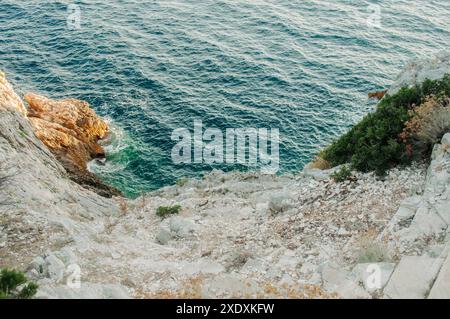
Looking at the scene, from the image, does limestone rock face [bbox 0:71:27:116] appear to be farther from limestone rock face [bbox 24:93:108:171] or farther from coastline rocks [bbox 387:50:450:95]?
coastline rocks [bbox 387:50:450:95]

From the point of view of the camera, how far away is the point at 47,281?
44.6ft

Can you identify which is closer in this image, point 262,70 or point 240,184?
point 240,184

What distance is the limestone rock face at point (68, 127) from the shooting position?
1447 inches

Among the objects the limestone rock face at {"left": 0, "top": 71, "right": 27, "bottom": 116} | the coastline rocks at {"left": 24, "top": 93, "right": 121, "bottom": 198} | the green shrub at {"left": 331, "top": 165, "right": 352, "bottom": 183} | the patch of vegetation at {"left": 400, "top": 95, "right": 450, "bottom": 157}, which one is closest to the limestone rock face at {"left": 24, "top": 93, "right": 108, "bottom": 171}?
the coastline rocks at {"left": 24, "top": 93, "right": 121, "bottom": 198}

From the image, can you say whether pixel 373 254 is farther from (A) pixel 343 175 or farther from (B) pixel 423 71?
(B) pixel 423 71

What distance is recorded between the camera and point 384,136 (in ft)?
63.4

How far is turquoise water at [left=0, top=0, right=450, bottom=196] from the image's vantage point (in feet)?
135

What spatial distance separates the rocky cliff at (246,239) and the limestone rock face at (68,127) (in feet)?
37.8

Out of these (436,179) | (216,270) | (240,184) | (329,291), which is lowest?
(240,184)

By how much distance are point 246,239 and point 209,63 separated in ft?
115

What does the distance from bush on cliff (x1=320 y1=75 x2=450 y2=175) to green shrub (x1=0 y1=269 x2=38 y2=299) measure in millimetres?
13091
